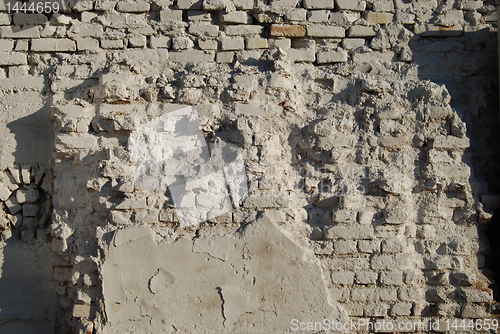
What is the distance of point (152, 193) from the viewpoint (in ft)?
8.52

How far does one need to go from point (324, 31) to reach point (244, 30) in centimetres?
58

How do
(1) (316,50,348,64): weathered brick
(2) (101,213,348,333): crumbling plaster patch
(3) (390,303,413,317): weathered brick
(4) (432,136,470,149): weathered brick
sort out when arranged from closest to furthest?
(2) (101,213,348,333): crumbling plaster patch
(3) (390,303,413,317): weathered brick
(4) (432,136,470,149): weathered brick
(1) (316,50,348,64): weathered brick

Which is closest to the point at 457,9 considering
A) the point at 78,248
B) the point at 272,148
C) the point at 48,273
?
the point at 272,148

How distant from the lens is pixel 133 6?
9.39 ft

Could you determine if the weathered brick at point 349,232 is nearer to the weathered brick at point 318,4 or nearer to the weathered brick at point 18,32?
the weathered brick at point 318,4

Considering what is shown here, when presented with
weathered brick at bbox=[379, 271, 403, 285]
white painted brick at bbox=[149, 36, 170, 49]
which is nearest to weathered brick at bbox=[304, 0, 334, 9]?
white painted brick at bbox=[149, 36, 170, 49]

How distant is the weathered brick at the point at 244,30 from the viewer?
9.37ft

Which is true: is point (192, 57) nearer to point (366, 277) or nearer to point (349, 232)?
point (349, 232)

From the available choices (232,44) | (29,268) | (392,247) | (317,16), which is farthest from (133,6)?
(392,247)

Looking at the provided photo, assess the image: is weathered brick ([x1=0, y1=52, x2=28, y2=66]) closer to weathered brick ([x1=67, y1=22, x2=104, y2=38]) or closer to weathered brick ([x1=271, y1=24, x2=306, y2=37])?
weathered brick ([x1=67, y1=22, x2=104, y2=38])

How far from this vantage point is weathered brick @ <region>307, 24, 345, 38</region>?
2.85 m

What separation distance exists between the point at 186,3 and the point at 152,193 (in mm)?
1391

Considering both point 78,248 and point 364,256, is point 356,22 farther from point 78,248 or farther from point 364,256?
point 78,248

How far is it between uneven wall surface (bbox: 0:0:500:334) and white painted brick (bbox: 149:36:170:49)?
0.04 ft
